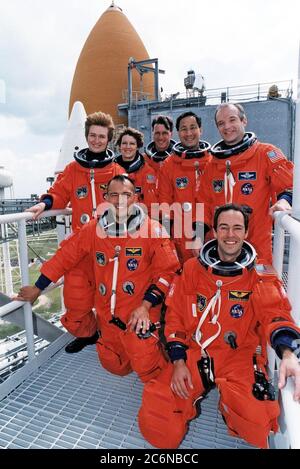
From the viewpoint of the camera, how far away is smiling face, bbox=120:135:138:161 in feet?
11.3

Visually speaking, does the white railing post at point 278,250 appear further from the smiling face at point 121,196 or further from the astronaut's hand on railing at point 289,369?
the smiling face at point 121,196

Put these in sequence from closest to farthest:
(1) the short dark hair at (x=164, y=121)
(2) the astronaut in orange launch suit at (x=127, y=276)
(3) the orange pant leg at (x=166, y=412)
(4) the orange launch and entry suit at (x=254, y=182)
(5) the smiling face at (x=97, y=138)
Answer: (3) the orange pant leg at (x=166, y=412), (2) the astronaut in orange launch suit at (x=127, y=276), (4) the orange launch and entry suit at (x=254, y=182), (5) the smiling face at (x=97, y=138), (1) the short dark hair at (x=164, y=121)

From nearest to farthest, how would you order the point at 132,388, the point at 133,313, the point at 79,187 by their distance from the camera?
the point at 133,313
the point at 132,388
the point at 79,187

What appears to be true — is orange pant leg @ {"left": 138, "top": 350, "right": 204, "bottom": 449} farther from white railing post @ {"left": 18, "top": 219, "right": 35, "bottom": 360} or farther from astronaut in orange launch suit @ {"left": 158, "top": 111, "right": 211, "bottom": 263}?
astronaut in orange launch suit @ {"left": 158, "top": 111, "right": 211, "bottom": 263}

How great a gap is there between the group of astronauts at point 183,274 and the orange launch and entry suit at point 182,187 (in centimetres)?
1

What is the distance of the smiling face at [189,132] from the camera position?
10.2ft

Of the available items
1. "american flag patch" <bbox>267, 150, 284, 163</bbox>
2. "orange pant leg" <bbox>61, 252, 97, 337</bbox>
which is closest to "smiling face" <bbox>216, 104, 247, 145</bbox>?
"american flag patch" <bbox>267, 150, 284, 163</bbox>

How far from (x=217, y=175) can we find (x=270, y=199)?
1.56 feet

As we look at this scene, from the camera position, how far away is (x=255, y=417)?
1688mm

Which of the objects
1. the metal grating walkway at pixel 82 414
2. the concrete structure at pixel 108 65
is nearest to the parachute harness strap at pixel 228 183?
the metal grating walkway at pixel 82 414

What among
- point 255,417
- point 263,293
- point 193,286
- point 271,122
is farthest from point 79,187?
point 271,122

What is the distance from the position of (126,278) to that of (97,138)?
136 cm

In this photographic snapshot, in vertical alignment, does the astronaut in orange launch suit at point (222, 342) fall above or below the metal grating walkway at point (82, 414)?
above
